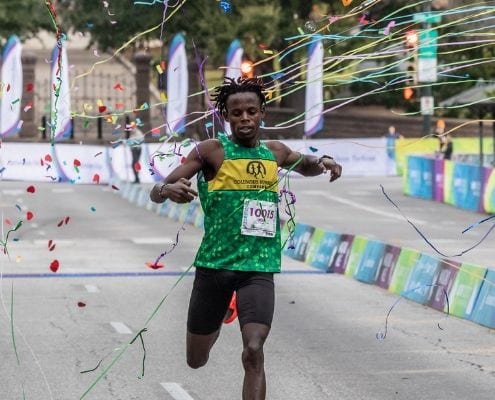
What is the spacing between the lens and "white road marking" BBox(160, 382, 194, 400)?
948cm

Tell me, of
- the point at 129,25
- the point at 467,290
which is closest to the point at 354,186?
the point at 129,25

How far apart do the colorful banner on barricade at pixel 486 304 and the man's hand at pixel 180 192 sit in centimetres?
624

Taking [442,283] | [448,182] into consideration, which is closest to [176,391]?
[442,283]

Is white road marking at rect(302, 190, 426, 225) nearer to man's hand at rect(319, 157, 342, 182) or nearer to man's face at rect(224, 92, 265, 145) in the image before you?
man's hand at rect(319, 157, 342, 182)

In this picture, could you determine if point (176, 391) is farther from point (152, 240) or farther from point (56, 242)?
point (152, 240)

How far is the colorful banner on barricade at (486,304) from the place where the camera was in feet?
44.1

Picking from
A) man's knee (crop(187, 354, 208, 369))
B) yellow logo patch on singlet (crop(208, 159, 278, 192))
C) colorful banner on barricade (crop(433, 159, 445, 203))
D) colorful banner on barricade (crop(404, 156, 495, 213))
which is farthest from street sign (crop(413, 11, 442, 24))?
colorful banner on barricade (crop(433, 159, 445, 203))

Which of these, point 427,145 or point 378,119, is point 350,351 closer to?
point 427,145

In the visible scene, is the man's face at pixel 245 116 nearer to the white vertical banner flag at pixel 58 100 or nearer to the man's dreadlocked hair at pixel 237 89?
the man's dreadlocked hair at pixel 237 89

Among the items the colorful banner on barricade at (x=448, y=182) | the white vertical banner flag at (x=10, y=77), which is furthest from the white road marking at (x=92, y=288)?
the white vertical banner flag at (x=10, y=77)

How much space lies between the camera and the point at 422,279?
15.8 m

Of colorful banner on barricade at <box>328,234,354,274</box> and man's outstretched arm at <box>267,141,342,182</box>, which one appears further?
colorful banner on barricade at <box>328,234,354,274</box>

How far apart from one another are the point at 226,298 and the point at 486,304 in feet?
20.3

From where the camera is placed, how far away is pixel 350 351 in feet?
38.6
